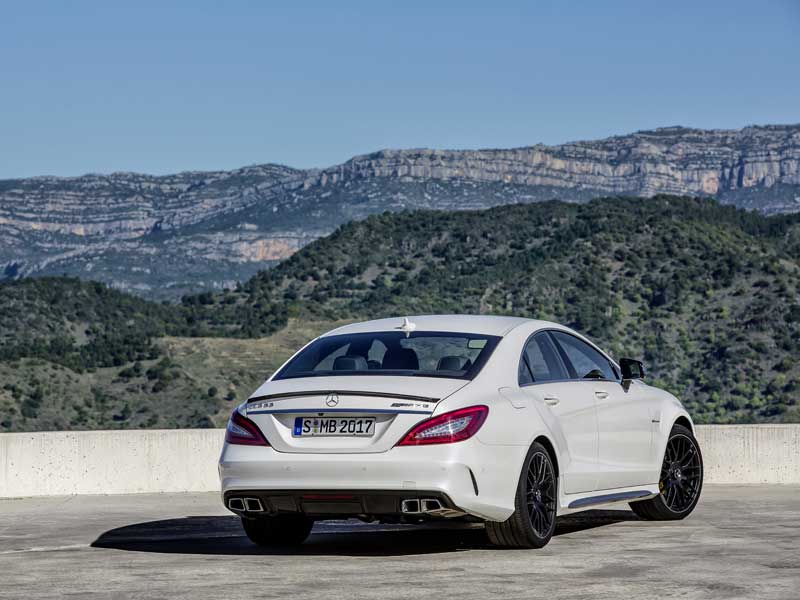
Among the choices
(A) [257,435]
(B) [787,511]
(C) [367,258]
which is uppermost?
(C) [367,258]

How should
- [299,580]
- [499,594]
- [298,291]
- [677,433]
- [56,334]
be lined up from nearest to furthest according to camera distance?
[499,594]
[299,580]
[677,433]
[56,334]
[298,291]

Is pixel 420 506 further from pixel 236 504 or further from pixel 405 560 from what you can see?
pixel 236 504

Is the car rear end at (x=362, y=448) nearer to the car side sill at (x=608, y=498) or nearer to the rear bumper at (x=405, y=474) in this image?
the rear bumper at (x=405, y=474)

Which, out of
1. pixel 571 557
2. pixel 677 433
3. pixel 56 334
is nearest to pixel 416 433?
pixel 571 557

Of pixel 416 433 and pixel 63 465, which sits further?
pixel 63 465

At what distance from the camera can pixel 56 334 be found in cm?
10638

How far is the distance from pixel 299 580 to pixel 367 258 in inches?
4971

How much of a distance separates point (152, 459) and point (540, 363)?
6.73m

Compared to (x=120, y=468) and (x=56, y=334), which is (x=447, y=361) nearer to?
(x=120, y=468)

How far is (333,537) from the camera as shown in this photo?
9.55 m

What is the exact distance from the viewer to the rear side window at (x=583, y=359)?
9.43 meters

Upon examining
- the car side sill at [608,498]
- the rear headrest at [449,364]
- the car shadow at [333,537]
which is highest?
the rear headrest at [449,364]

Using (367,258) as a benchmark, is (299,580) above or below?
below

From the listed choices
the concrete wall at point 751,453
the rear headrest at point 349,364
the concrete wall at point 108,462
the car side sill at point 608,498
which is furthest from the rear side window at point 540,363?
the concrete wall at point 751,453
